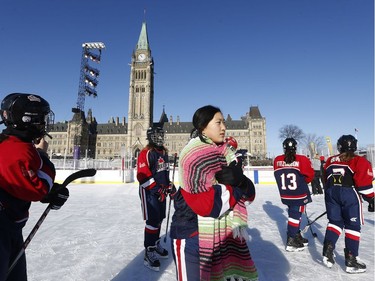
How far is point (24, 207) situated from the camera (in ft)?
5.20

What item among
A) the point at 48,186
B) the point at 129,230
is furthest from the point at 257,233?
the point at 48,186

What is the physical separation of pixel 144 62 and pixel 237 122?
1745 inches

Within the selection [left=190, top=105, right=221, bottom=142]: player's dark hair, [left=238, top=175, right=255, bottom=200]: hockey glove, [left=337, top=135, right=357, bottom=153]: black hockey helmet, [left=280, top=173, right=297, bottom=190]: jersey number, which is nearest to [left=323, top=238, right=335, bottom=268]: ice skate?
[left=280, top=173, right=297, bottom=190]: jersey number

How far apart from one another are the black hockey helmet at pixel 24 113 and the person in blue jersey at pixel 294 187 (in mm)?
4002

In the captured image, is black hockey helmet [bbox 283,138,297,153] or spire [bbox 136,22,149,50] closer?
black hockey helmet [bbox 283,138,297,153]

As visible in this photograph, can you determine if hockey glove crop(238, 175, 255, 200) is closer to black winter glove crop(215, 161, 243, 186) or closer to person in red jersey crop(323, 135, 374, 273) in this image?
black winter glove crop(215, 161, 243, 186)

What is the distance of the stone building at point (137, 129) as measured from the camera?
268ft

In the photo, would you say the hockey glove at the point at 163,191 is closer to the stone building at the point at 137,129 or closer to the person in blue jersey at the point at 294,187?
the person in blue jersey at the point at 294,187

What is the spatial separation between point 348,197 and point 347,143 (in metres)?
0.80

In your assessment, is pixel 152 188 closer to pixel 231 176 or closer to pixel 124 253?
pixel 124 253

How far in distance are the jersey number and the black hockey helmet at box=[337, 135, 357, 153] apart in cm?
97

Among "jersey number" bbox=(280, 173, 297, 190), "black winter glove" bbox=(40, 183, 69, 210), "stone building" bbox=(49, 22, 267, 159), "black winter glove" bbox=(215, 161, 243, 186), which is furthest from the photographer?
"stone building" bbox=(49, 22, 267, 159)

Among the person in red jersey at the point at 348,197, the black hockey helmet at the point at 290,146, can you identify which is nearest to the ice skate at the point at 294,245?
the person in red jersey at the point at 348,197

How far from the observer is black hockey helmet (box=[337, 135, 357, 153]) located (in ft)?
11.5
